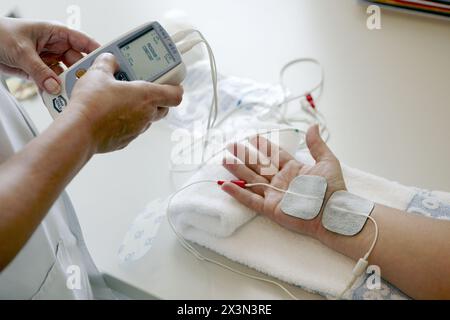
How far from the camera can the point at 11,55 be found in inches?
27.4

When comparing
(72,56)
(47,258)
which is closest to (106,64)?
(72,56)

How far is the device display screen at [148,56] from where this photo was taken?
69 cm

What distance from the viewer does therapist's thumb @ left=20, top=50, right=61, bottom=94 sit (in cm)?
68

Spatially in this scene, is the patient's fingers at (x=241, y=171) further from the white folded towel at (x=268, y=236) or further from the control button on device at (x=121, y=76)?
the control button on device at (x=121, y=76)

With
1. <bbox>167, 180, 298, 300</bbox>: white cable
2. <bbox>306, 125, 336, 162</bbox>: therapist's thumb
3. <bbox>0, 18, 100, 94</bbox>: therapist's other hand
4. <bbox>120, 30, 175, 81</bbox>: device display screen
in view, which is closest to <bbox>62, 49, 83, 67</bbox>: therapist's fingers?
<bbox>0, 18, 100, 94</bbox>: therapist's other hand

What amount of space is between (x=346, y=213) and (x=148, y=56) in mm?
375

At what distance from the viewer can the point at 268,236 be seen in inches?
26.9

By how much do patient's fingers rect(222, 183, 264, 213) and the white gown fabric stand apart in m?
0.24

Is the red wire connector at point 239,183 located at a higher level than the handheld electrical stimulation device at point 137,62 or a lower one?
lower

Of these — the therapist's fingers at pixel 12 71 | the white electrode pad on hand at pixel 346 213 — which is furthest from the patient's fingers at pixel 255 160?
the therapist's fingers at pixel 12 71

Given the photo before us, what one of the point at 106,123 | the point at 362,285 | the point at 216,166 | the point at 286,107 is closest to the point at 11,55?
the point at 106,123

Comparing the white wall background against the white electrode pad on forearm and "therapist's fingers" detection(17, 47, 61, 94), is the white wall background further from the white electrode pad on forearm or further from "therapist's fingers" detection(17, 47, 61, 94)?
"therapist's fingers" detection(17, 47, 61, 94)

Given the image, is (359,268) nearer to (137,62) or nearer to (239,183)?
(239,183)

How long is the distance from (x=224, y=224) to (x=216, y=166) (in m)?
0.13
